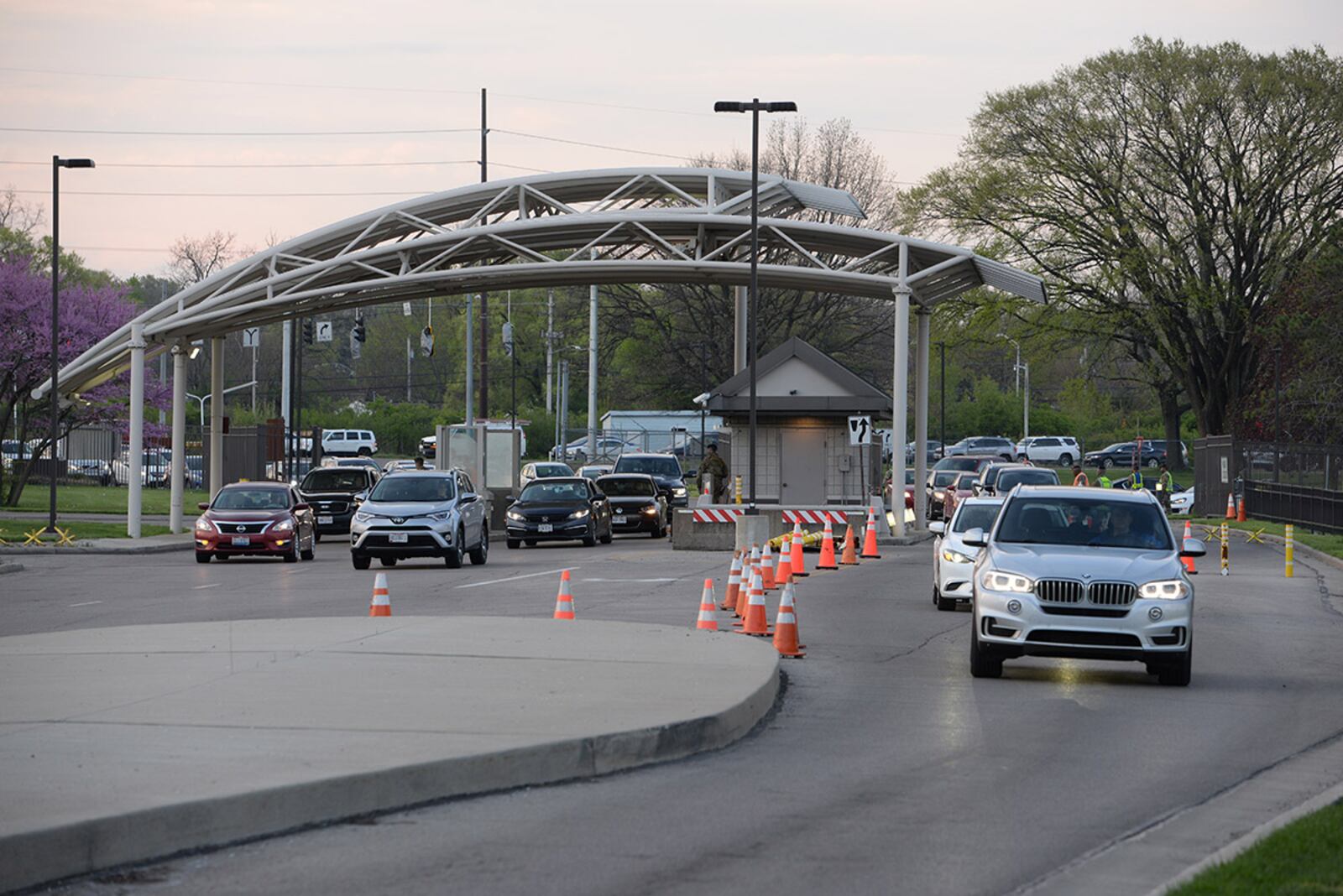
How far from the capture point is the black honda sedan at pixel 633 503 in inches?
1802

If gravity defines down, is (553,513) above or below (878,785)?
above

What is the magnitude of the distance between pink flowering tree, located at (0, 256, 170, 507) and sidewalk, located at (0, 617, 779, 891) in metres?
36.9

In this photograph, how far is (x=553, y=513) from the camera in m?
39.7

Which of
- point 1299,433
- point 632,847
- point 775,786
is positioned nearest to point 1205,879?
point 632,847

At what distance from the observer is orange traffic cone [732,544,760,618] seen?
18094mm

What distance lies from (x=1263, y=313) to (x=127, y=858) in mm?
56291

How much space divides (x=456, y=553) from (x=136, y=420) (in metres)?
15.0

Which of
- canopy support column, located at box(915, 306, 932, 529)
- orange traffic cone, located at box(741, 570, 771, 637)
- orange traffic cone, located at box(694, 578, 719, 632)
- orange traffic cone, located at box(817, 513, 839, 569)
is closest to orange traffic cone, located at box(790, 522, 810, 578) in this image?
orange traffic cone, located at box(817, 513, 839, 569)

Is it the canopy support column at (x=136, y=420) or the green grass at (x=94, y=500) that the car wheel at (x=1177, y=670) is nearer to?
the canopy support column at (x=136, y=420)

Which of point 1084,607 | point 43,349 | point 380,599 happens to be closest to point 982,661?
point 1084,607

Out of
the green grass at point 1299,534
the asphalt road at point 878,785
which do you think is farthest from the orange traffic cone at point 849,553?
the asphalt road at point 878,785

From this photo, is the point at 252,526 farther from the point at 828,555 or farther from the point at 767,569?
the point at 767,569

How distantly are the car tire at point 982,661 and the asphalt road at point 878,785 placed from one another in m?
0.16

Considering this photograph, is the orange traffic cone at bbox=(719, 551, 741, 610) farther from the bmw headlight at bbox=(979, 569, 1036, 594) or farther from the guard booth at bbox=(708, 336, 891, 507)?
the guard booth at bbox=(708, 336, 891, 507)
